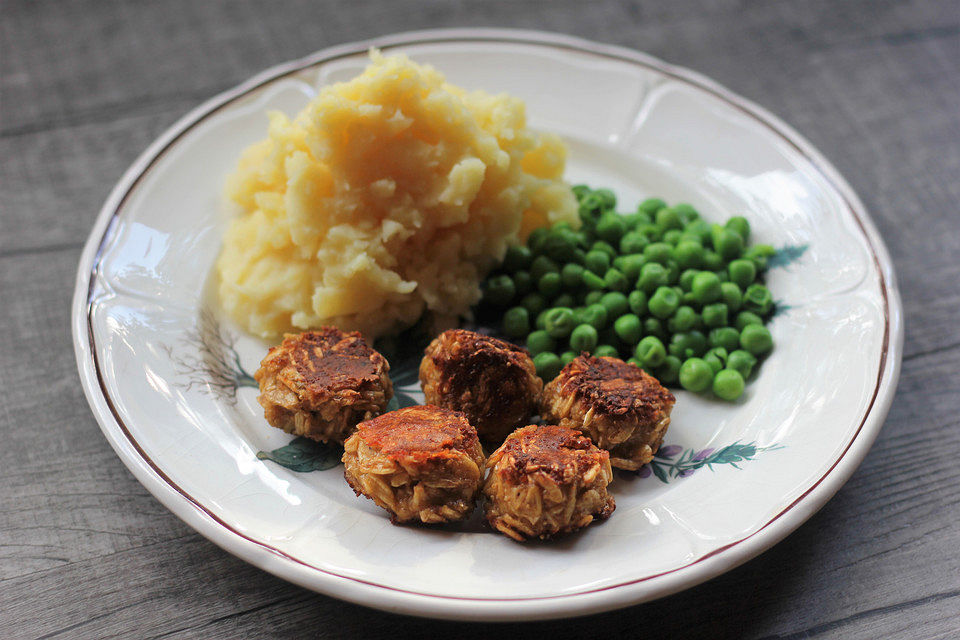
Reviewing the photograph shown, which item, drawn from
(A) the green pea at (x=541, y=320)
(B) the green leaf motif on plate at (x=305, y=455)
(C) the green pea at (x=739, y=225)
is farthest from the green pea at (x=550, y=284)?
(B) the green leaf motif on plate at (x=305, y=455)

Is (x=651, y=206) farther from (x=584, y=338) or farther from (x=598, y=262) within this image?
(x=584, y=338)

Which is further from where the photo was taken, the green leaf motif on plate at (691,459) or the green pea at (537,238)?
the green pea at (537,238)

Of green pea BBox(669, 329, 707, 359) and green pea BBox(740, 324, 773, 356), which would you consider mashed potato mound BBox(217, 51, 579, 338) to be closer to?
green pea BBox(669, 329, 707, 359)

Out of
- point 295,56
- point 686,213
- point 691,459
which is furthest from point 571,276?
point 295,56

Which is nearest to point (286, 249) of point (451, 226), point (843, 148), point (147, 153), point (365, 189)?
point (365, 189)

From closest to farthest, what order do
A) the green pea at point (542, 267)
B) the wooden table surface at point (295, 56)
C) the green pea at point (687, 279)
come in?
the wooden table surface at point (295, 56)
the green pea at point (687, 279)
the green pea at point (542, 267)

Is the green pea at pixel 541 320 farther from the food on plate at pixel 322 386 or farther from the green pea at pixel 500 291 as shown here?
the food on plate at pixel 322 386

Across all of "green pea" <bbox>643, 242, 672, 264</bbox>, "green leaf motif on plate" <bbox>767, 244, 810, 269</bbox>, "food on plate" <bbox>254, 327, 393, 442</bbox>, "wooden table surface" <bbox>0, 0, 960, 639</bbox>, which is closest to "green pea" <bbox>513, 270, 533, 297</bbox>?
"green pea" <bbox>643, 242, 672, 264</bbox>
